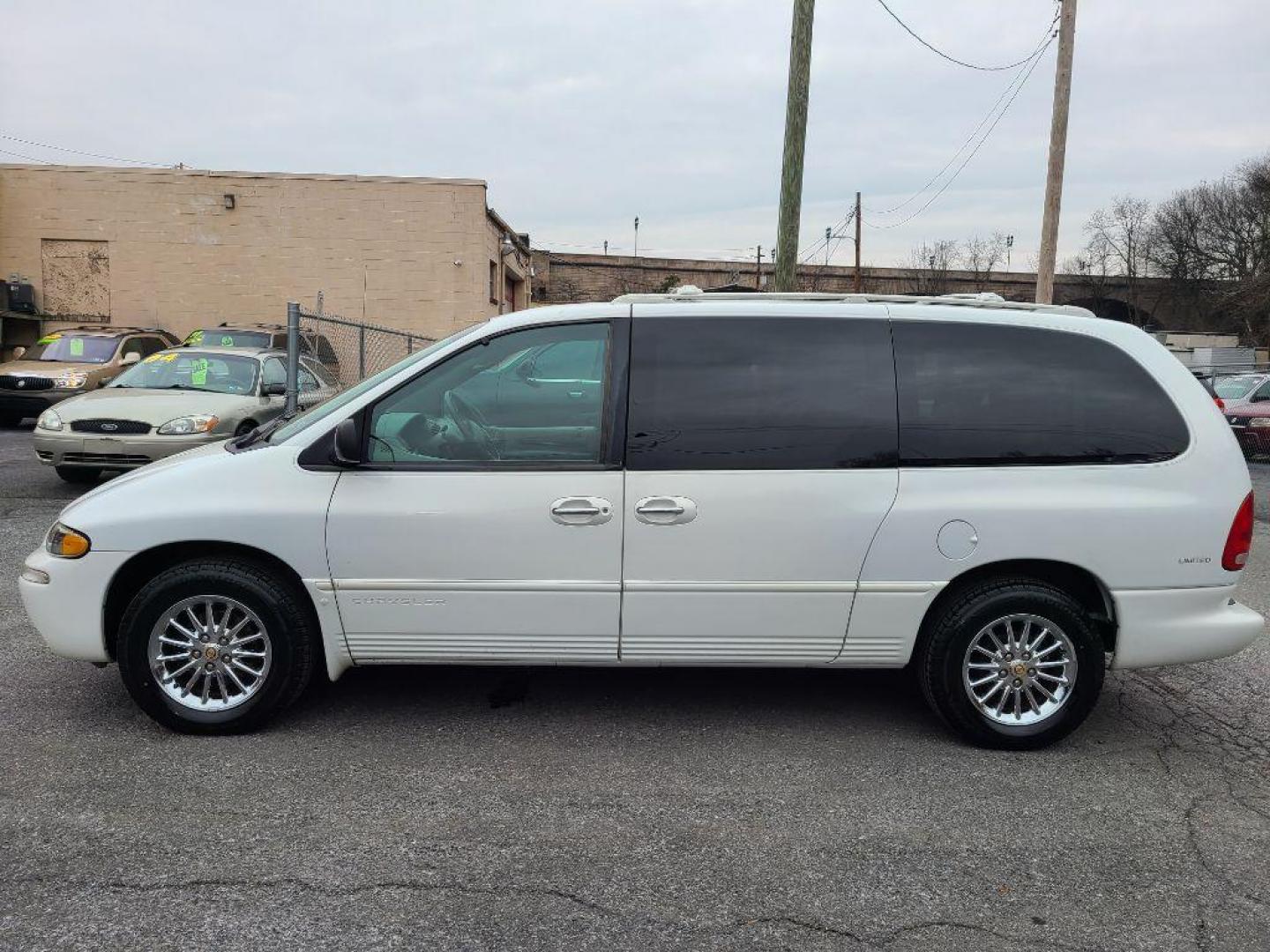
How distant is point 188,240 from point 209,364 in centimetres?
1586

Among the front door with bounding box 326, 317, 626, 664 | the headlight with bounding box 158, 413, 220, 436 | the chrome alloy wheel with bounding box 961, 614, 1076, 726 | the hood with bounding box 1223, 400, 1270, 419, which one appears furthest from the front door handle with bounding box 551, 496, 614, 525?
the hood with bounding box 1223, 400, 1270, 419

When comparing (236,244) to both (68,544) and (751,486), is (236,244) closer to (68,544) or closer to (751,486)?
(68,544)

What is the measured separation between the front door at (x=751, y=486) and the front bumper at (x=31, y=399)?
13677 millimetres

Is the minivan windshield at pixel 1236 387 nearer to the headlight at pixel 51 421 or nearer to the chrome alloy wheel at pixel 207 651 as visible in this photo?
the headlight at pixel 51 421

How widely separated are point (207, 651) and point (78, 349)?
45.4ft

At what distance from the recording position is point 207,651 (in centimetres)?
390

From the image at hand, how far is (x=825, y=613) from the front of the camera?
3.87m

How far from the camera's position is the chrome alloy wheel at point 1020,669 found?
3.89 metres

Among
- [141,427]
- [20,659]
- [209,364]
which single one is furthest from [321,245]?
[20,659]

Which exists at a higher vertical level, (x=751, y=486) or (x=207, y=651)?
(x=751, y=486)

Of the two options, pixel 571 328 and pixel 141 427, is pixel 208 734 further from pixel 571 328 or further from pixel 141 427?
pixel 141 427

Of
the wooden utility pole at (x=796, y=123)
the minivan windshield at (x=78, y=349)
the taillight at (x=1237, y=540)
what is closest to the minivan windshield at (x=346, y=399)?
the taillight at (x=1237, y=540)

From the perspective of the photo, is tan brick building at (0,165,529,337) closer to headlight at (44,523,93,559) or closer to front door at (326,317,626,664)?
headlight at (44,523,93,559)

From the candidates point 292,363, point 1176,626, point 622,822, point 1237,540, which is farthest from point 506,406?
point 292,363
